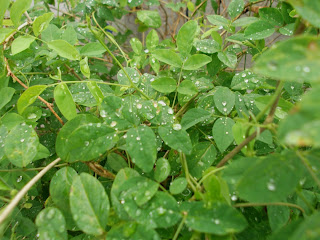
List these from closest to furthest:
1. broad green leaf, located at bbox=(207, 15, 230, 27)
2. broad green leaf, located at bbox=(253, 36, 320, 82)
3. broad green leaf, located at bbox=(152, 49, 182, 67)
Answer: broad green leaf, located at bbox=(253, 36, 320, 82) < broad green leaf, located at bbox=(152, 49, 182, 67) < broad green leaf, located at bbox=(207, 15, 230, 27)

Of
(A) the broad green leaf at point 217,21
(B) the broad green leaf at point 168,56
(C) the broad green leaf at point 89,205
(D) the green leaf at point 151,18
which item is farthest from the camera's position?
(D) the green leaf at point 151,18

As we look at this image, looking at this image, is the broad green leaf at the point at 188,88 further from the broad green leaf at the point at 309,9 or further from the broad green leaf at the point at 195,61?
the broad green leaf at the point at 309,9

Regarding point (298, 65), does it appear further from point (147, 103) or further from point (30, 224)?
point (30, 224)

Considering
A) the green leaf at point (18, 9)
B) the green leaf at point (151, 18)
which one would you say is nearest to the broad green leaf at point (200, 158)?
the green leaf at point (18, 9)

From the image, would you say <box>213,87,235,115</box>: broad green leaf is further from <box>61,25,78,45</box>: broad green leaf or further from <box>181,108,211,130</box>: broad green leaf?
<box>61,25,78,45</box>: broad green leaf

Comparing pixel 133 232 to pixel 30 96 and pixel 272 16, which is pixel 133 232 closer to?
pixel 30 96

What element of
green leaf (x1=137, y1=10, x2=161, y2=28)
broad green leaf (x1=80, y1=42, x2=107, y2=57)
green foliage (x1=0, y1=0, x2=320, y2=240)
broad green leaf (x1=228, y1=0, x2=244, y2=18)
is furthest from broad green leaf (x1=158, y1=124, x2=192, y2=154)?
green leaf (x1=137, y1=10, x2=161, y2=28)

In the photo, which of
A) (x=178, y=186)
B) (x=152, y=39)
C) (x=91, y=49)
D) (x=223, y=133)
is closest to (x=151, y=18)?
(x=152, y=39)
